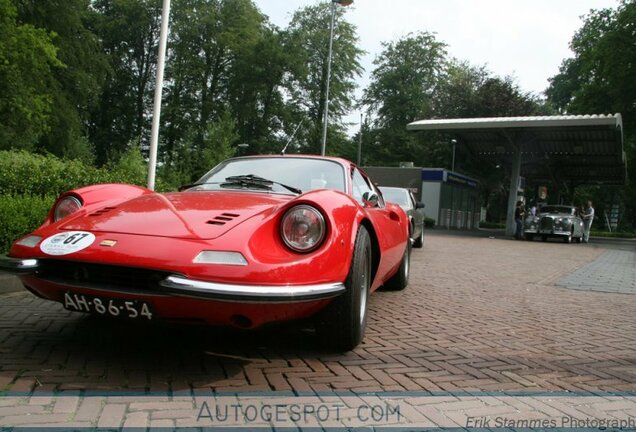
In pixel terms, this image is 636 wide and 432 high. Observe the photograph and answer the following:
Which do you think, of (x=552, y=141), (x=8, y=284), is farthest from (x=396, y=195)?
(x=552, y=141)

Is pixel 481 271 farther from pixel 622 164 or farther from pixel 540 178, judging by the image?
pixel 540 178

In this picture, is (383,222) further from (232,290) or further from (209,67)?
(209,67)

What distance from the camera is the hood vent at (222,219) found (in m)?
3.05

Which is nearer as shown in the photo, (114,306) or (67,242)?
(114,306)

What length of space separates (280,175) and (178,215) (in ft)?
4.10

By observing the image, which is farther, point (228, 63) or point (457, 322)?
point (228, 63)

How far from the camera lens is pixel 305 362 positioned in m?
3.22

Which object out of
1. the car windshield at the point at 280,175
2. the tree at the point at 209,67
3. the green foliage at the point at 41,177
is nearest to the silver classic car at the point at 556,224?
the green foliage at the point at 41,177

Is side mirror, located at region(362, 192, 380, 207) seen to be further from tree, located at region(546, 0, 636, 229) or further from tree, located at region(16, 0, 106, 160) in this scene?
tree, located at region(546, 0, 636, 229)

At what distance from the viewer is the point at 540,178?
123ft

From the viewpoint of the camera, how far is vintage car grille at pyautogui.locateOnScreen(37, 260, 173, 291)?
2.72 metres

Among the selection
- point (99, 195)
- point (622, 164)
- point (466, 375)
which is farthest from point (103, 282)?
point (622, 164)

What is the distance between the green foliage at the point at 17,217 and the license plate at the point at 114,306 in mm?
3435

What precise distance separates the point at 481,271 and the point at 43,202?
6.55 metres
